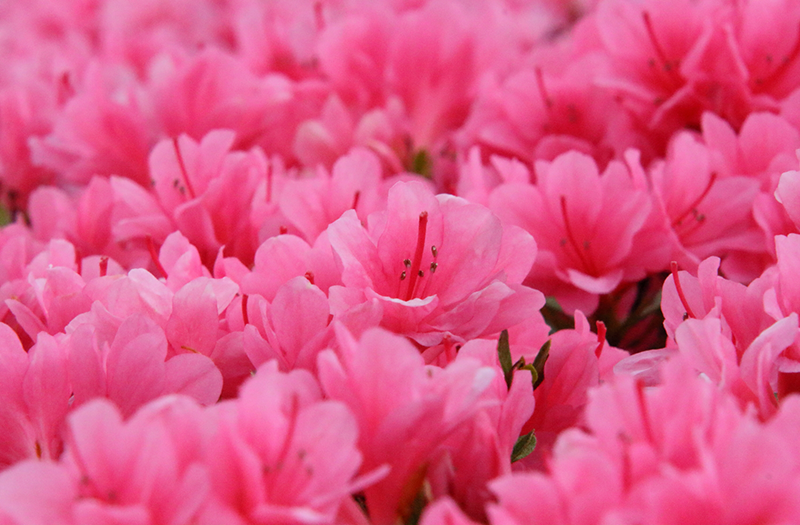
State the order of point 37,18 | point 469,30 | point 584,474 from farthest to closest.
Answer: point 37,18 < point 469,30 < point 584,474

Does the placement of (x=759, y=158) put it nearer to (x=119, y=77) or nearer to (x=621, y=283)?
(x=621, y=283)

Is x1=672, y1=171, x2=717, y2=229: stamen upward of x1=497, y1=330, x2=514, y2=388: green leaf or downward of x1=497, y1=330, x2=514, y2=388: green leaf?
upward

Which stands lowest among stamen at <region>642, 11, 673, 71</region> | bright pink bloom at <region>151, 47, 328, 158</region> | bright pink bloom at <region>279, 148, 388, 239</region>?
bright pink bloom at <region>279, 148, 388, 239</region>

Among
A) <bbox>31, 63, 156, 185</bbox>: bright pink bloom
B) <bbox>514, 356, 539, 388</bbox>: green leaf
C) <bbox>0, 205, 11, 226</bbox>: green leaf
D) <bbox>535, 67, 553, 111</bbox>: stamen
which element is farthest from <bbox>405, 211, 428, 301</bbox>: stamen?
<bbox>0, 205, 11, 226</bbox>: green leaf

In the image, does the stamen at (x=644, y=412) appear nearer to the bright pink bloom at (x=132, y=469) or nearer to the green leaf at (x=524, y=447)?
the green leaf at (x=524, y=447)

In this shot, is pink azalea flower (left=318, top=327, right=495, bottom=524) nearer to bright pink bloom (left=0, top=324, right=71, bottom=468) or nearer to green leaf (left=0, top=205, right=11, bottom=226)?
bright pink bloom (left=0, top=324, right=71, bottom=468)

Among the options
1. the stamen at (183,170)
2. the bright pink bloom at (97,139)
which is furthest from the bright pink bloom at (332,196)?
the bright pink bloom at (97,139)

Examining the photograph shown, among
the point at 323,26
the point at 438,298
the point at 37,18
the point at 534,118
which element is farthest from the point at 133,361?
the point at 37,18
